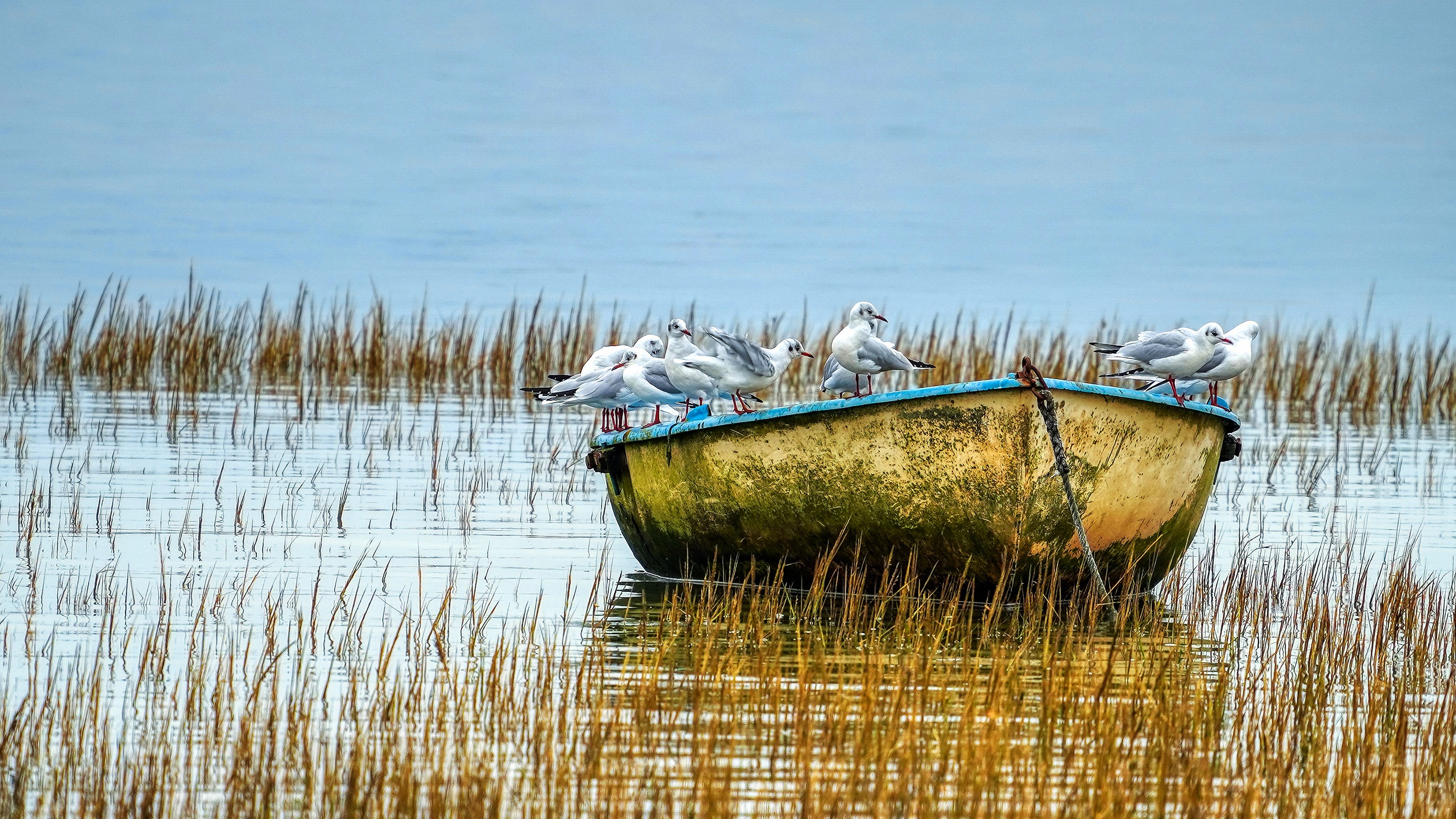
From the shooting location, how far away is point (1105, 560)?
8469mm

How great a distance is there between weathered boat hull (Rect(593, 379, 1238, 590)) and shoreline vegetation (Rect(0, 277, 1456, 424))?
11.6m

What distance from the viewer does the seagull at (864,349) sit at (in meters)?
9.73

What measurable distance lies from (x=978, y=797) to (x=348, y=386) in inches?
684

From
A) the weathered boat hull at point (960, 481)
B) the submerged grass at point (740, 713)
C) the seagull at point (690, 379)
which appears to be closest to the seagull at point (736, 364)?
the seagull at point (690, 379)

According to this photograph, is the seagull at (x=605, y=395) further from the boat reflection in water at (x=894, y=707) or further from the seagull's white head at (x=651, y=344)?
the boat reflection in water at (x=894, y=707)

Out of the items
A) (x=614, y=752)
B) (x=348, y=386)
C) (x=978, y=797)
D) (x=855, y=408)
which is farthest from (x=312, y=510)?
(x=348, y=386)

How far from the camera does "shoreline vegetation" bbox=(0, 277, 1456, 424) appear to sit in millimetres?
20891

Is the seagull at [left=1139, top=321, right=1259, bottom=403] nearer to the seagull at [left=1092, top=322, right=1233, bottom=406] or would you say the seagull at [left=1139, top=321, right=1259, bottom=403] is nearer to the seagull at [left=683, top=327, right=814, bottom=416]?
the seagull at [left=1092, top=322, right=1233, bottom=406]

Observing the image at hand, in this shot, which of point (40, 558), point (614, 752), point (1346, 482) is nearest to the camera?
point (614, 752)

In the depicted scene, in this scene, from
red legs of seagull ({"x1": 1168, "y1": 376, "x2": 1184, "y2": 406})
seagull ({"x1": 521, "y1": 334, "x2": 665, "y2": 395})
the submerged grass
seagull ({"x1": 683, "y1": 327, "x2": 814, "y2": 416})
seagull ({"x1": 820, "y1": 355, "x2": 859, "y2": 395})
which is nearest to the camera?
the submerged grass

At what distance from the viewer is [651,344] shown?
1301cm

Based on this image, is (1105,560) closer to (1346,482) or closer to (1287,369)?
(1346,482)

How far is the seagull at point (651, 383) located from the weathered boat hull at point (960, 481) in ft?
4.47

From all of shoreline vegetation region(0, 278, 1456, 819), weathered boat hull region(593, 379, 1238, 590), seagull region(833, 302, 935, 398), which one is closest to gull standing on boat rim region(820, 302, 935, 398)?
seagull region(833, 302, 935, 398)
